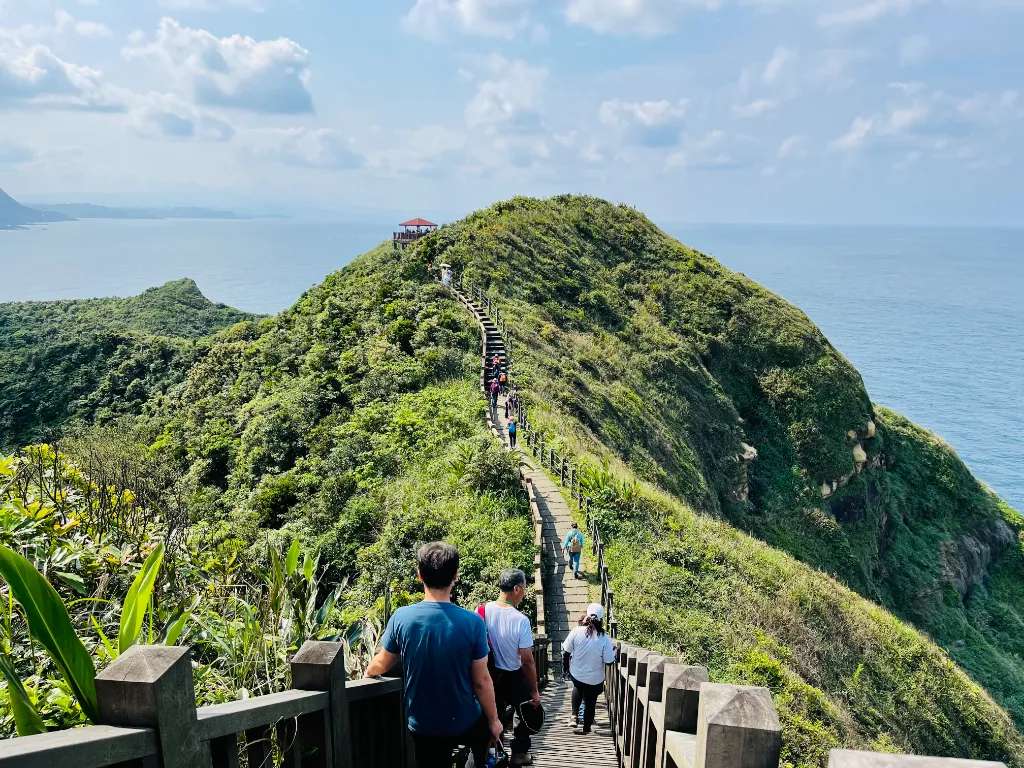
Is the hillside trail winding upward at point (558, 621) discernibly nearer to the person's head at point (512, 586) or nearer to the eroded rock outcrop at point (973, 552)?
the person's head at point (512, 586)

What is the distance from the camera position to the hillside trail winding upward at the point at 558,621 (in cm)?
740

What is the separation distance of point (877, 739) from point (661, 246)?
38957mm

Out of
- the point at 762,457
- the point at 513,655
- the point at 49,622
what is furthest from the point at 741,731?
the point at 762,457

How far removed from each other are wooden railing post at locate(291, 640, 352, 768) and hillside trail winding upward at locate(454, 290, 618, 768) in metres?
3.96

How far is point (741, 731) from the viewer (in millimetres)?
2514

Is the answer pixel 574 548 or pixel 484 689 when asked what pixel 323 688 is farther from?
pixel 574 548

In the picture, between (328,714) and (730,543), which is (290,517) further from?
(328,714)

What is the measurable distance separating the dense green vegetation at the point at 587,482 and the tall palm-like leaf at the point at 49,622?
117 centimetres

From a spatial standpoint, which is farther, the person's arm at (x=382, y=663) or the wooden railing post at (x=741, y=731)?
the person's arm at (x=382, y=663)

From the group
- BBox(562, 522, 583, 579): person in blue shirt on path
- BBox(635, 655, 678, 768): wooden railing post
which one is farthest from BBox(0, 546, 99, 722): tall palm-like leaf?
BBox(562, 522, 583, 579): person in blue shirt on path

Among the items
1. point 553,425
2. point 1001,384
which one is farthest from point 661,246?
point 1001,384

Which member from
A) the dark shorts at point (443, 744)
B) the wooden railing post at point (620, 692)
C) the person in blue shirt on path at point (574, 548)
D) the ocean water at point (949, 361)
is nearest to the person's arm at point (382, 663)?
the dark shorts at point (443, 744)

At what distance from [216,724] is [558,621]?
1119 centimetres

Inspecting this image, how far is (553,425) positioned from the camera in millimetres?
23047
